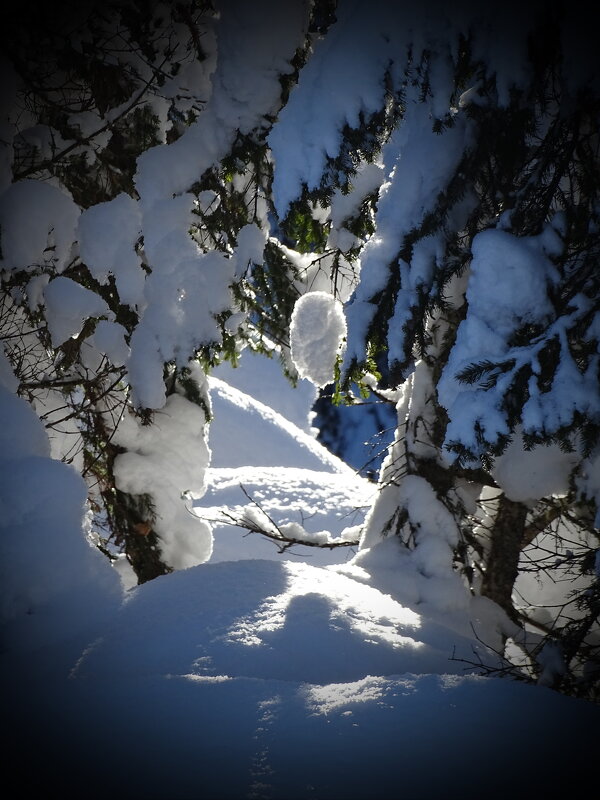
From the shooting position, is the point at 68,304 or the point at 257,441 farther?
the point at 257,441

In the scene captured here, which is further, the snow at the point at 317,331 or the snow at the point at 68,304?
the snow at the point at 68,304

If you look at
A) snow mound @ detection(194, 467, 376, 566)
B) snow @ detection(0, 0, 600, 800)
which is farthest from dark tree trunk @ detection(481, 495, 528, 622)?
snow mound @ detection(194, 467, 376, 566)

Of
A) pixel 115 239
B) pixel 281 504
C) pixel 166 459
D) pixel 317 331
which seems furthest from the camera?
pixel 281 504

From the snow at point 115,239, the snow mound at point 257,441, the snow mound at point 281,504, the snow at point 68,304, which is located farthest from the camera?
the snow mound at point 257,441

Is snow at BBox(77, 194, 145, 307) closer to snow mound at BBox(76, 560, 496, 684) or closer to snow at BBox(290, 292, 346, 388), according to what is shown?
snow at BBox(290, 292, 346, 388)

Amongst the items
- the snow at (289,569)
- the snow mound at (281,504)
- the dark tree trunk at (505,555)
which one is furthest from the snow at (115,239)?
the snow mound at (281,504)

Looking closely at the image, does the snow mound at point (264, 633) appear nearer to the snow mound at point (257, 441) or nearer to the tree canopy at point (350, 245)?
the tree canopy at point (350, 245)

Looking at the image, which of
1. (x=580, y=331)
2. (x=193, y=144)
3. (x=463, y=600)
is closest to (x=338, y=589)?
(x=463, y=600)

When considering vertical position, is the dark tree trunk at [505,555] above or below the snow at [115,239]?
below

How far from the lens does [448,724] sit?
182 cm

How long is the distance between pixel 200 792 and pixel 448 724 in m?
0.84

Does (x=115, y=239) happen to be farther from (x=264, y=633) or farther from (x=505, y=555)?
(x=505, y=555)

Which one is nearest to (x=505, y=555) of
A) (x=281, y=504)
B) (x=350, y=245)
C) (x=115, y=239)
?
(x=350, y=245)

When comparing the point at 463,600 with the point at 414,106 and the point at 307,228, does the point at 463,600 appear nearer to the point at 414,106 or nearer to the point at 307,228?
the point at 307,228
